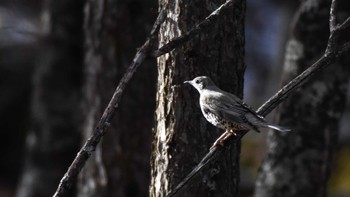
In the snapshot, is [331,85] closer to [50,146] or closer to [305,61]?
[305,61]

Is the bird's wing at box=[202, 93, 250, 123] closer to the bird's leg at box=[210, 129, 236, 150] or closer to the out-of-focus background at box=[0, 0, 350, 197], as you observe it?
the bird's leg at box=[210, 129, 236, 150]

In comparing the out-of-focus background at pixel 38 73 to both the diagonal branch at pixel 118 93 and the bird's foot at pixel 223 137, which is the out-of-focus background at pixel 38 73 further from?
the diagonal branch at pixel 118 93

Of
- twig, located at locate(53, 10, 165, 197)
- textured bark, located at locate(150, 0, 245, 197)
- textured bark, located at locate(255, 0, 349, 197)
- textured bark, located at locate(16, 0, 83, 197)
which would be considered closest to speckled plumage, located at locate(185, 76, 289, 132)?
textured bark, located at locate(150, 0, 245, 197)

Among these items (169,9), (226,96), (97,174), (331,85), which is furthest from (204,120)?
(97,174)

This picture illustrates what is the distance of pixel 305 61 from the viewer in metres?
8.52

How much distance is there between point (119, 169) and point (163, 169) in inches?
124

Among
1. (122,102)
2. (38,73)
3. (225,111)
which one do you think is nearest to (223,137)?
(225,111)

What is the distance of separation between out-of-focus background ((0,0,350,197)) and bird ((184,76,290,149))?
10.5 ft

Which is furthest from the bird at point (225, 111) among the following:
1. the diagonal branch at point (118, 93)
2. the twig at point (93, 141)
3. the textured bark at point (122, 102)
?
the textured bark at point (122, 102)

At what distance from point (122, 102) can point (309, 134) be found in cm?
207

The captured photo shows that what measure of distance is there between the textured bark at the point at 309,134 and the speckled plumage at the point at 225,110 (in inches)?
94.9

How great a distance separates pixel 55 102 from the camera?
1155cm

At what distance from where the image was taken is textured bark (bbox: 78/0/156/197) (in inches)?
357

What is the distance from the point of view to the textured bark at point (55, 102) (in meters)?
11.5
